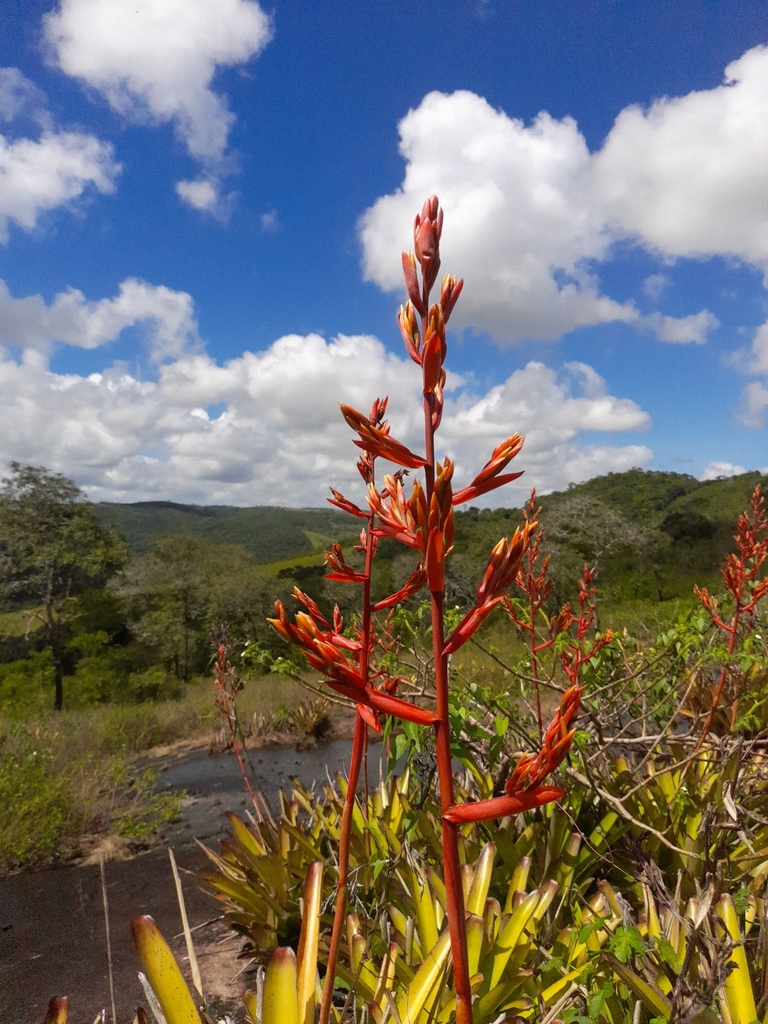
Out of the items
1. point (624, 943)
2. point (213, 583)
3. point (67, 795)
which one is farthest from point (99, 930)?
point (213, 583)

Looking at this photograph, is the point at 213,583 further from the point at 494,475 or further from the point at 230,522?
the point at 230,522

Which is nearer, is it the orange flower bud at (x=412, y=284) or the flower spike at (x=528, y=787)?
the flower spike at (x=528, y=787)

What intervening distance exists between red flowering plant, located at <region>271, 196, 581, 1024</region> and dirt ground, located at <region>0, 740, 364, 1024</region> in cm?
257

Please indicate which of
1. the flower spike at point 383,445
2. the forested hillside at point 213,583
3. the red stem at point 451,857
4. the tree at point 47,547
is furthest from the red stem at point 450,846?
the tree at point 47,547

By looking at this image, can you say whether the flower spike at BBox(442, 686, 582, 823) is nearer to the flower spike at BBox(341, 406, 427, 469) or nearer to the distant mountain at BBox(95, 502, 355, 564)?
the flower spike at BBox(341, 406, 427, 469)

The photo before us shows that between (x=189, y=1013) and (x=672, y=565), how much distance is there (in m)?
35.5

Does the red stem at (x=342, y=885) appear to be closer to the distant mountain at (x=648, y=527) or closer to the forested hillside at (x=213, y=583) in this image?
the forested hillside at (x=213, y=583)

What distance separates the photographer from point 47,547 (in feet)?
70.8

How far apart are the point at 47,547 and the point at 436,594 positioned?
24.3m

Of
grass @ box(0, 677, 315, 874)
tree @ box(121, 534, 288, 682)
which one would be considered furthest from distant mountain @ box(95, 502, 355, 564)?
grass @ box(0, 677, 315, 874)

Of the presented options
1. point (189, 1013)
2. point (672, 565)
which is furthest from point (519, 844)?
point (672, 565)

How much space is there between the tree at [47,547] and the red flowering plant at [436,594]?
23.2m

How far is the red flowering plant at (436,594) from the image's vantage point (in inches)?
33.3

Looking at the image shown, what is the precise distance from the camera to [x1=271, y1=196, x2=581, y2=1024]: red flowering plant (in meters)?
0.84
